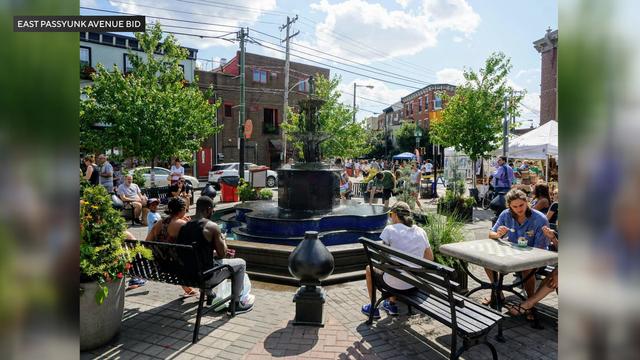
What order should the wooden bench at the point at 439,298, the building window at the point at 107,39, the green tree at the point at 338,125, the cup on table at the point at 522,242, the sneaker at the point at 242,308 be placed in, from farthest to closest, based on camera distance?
1. the green tree at the point at 338,125
2. the building window at the point at 107,39
3. the sneaker at the point at 242,308
4. the cup on table at the point at 522,242
5. the wooden bench at the point at 439,298

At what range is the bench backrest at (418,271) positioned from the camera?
335 centimetres

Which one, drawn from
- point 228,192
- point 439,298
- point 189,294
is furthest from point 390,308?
point 228,192

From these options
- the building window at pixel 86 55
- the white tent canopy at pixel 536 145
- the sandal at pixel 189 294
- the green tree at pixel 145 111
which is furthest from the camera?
the building window at pixel 86 55

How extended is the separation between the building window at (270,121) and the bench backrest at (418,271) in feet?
111

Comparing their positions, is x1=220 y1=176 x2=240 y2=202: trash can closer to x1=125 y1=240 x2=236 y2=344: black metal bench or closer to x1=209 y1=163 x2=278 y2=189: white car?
x1=209 y1=163 x2=278 y2=189: white car

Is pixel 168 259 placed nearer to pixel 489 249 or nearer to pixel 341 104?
pixel 489 249

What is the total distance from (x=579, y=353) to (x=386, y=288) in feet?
12.3

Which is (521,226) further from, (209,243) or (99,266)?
(99,266)

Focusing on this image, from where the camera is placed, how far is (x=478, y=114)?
16.7 metres

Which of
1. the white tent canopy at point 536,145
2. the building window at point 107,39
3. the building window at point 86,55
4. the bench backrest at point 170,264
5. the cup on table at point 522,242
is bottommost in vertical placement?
the bench backrest at point 170,264

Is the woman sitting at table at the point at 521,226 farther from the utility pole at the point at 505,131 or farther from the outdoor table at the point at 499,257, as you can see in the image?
the utility pole at the point at 505,131

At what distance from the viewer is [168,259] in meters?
4.38

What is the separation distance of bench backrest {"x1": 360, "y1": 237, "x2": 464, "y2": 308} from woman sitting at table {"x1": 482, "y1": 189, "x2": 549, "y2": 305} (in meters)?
1.40

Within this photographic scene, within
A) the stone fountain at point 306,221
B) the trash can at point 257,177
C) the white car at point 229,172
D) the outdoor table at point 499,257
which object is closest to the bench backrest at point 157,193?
the trash can at point 257,177
